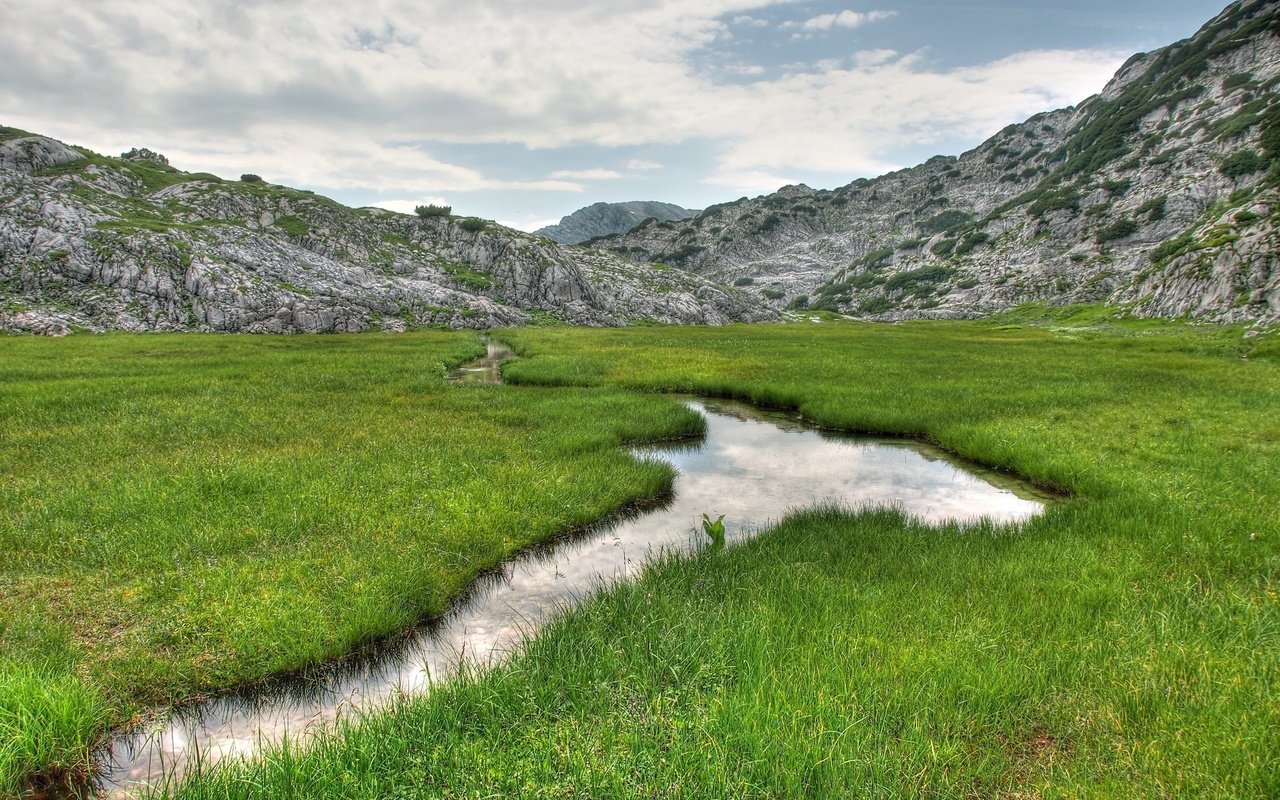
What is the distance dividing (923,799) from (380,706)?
5666 mm

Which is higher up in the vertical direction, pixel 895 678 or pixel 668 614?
pixel 895 678

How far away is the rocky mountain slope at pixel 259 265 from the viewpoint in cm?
7619

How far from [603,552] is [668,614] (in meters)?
3.85

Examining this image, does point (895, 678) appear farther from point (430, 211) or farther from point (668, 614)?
point (430, 211)

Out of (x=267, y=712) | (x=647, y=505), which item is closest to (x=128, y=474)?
(x=267, y=712)

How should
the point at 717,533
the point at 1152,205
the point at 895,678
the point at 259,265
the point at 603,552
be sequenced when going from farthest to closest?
the point at 1152,205, the point at 259,265, the point at 603,552, the point at 717,533, the point at 895,678

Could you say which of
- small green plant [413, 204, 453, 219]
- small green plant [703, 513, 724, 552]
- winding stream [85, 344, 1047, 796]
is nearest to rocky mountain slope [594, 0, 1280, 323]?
winding stream [85, 344, 1047, 796]

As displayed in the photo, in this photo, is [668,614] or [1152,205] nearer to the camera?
[668,614]

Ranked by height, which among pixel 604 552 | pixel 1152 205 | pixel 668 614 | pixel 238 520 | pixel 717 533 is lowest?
pixel 604 552

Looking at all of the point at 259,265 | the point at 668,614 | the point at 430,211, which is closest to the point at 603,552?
the point at 668,614

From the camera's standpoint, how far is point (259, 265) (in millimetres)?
93812

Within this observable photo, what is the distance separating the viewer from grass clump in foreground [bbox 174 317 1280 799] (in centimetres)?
468

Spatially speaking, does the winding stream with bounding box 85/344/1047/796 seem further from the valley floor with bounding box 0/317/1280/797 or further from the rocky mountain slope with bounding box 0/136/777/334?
the rocky mountain slope with bounding box 0/136/777/334

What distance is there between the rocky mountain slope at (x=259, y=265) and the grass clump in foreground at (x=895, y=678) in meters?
87.9
